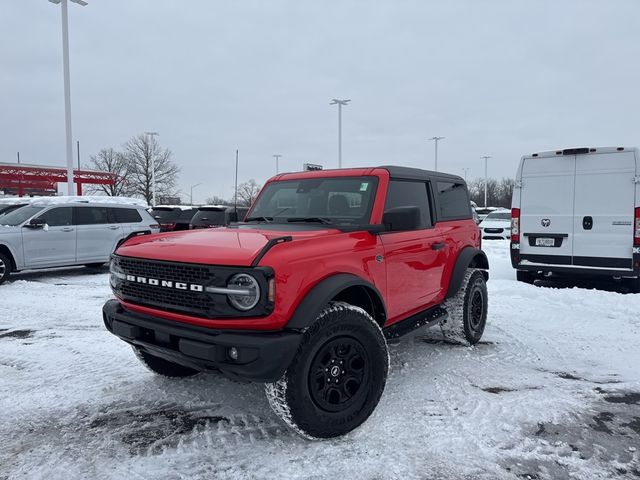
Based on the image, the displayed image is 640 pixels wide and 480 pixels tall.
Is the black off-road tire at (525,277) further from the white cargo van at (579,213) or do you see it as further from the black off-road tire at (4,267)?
the black off-road tire at (4,267)

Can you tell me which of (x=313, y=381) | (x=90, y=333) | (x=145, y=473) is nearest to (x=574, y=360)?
(x=313, y=381)

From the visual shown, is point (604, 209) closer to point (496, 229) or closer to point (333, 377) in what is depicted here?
point (333, 377)

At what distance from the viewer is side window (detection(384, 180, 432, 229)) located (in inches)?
170

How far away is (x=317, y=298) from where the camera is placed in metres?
3.13

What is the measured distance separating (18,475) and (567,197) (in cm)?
866

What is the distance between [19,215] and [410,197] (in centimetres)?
911

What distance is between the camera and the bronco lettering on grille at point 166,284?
10.3 ft

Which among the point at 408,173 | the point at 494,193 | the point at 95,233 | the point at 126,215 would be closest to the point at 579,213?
the point at 408,173

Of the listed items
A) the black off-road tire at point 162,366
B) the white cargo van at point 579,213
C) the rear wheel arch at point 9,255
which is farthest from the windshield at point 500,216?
the black off-road tire at point 162,366

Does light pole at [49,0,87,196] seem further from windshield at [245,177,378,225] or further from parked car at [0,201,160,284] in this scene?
windshield at [245,177,378,225]

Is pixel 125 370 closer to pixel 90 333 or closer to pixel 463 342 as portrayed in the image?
pixel 90 333

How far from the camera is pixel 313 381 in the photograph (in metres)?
3.17

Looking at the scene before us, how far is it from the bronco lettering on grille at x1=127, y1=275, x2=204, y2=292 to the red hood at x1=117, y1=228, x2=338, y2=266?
0.16 meters

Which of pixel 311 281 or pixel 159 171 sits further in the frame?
pixel 159 171
